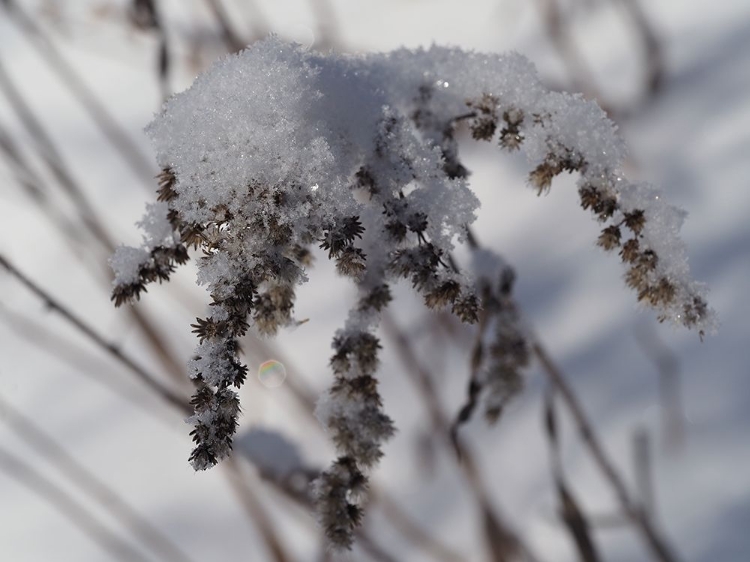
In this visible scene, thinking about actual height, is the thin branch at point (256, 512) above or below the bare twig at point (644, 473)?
below

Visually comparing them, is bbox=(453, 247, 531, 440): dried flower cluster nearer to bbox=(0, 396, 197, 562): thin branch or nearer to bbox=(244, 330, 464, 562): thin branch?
bbox=(244, 330, 464, 562): thin branch

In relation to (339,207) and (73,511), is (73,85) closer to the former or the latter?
(73,511)

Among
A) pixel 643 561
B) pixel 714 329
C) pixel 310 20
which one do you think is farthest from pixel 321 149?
pixel 310 20

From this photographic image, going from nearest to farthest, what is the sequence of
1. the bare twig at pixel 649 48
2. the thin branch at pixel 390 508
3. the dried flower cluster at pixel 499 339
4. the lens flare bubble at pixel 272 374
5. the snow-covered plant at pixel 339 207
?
1. the snow-covered plant at pixel 339 207
2. the dried flower cluster at pixel 499 339
3. the thin branch at pixel 390 508
4. the lens flare bubble at pixel 272 374
5. the bare twig at pixel 649 48

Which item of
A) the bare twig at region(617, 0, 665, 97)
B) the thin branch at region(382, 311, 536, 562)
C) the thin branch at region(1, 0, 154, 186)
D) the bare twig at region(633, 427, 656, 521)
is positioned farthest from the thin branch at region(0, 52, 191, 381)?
the bare twig at region(617, 0, 665, 97)

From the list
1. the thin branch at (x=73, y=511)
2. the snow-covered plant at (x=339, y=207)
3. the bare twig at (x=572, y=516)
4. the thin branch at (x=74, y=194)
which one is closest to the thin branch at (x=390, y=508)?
the thin branch at (x=74, y=194)

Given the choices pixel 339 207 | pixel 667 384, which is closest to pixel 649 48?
pixel 667 384

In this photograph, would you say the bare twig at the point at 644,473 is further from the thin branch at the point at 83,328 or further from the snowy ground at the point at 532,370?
the thin branch at the point at 83,328
